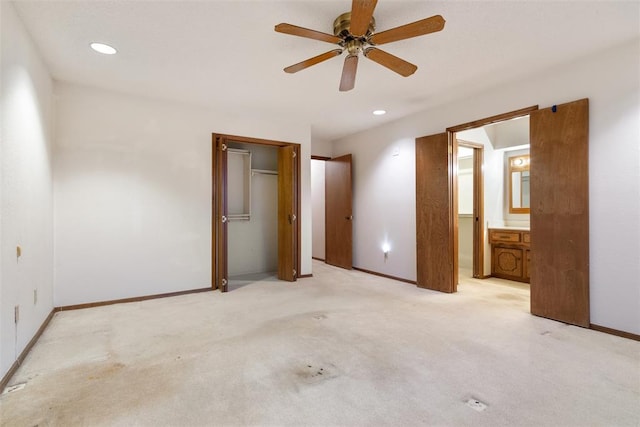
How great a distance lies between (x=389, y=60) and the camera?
8.07 feet

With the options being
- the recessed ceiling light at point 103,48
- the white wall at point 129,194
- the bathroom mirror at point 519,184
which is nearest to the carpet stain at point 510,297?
the bathroom mirror at point 519,184

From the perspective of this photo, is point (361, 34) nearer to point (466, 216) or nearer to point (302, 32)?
point (302, 32)

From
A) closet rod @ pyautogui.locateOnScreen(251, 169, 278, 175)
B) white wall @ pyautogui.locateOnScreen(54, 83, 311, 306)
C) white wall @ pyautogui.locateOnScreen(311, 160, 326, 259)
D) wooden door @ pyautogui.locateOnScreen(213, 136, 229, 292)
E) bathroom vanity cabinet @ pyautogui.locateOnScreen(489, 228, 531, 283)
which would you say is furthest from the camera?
white wall @ pyautogui.locateOnScreen(311, 160, 326, 259)

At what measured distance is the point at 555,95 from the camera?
3.18 meters

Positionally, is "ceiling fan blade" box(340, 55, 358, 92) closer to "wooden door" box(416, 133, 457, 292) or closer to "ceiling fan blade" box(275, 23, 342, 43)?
"ceiling fan blade" box(275, 23, 342, 43)

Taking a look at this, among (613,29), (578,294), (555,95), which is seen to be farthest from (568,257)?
(613,29)

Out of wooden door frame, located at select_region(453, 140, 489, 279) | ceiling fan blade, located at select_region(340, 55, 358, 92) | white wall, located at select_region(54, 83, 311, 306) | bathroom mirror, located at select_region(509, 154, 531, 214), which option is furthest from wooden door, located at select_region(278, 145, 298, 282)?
bathroom mirror, located at select_region(509, 154, 531, 214)

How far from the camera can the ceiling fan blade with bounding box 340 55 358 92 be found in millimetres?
2441

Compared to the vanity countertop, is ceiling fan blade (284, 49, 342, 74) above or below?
above

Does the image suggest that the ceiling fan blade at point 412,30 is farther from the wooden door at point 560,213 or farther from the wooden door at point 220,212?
the wooden door at point 220,212

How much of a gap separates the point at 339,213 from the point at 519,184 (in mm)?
3076

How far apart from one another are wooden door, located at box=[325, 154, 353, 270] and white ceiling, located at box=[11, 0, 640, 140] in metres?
2.15

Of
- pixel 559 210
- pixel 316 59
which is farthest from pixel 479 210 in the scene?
pixel 316 59

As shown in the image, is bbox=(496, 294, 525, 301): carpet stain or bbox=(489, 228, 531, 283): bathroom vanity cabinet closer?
bbox=(496, 294, 525, 301): carpet stain
